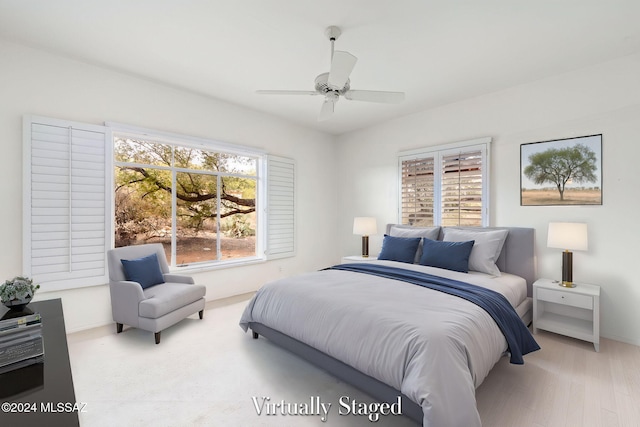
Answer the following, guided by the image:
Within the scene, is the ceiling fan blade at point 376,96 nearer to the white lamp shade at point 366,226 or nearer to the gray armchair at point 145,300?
the white lamp shade at point 366,226

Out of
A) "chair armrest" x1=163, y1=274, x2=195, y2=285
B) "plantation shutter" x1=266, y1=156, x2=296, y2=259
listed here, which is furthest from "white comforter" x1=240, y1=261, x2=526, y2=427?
"plantation shutter" x1=266, y1=156, x2=296, y2=259

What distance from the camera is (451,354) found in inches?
63.6

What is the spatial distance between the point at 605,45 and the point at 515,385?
3156 mm

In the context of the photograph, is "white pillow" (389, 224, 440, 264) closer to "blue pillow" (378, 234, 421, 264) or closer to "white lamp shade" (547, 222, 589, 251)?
"blue pillow" (378, 234, 421, 264)

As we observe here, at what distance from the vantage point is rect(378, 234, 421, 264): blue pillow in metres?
3.64

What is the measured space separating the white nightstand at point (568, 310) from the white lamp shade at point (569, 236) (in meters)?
0.42

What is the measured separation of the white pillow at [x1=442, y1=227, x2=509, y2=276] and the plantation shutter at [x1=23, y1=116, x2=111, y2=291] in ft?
13.6

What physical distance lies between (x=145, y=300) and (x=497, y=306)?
3.14 m

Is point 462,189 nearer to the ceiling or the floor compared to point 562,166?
nearer to the floor

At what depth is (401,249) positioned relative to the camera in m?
3.70

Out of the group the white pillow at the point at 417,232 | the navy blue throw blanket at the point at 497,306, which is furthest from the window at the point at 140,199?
the navy blue throw blanket at the point at 497,306

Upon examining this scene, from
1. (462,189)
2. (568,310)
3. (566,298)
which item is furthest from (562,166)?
(568,310)

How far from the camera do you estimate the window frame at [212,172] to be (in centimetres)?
341

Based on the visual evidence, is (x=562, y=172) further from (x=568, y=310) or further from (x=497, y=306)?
(x=497, y=306)
